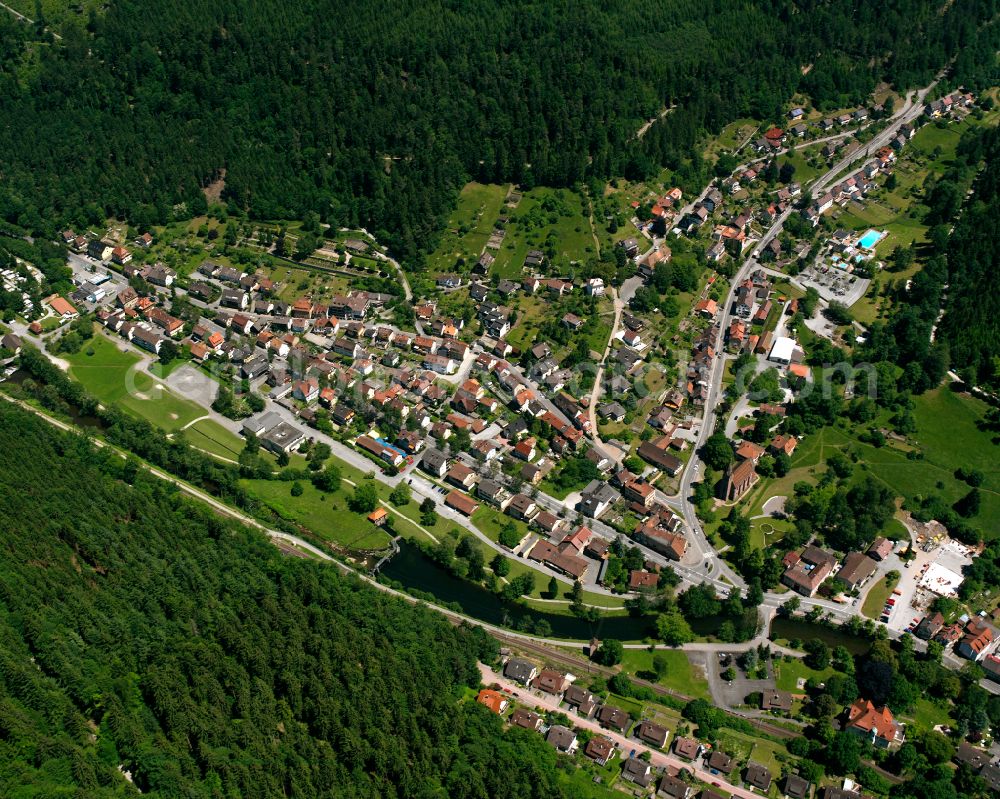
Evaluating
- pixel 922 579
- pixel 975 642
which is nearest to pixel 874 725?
pixel 975 642

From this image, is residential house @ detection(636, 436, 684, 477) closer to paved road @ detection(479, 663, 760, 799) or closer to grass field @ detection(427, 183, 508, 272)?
paved road @ detection(479, 663, 760, 799)

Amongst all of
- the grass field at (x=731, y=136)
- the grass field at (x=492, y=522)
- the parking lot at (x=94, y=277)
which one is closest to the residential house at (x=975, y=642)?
the grass field at (x=492, y=522)

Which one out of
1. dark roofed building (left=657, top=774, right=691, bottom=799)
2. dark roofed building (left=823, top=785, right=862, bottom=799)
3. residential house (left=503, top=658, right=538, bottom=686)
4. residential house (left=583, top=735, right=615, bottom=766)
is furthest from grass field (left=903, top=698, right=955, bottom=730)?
residential house (left=503, top=658, right=538, bottom=686)

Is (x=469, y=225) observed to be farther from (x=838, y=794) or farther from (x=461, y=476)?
(x=838, y=794)

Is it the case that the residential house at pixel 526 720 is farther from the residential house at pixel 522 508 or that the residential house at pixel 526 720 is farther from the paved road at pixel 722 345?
the paved road at pixel 722 345

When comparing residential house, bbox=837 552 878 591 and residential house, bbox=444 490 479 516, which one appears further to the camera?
residential house, bbox=444 490 479 516

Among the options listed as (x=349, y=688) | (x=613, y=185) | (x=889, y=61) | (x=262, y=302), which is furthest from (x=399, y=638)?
(x=889, y=61)

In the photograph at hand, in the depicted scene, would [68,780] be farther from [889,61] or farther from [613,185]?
[889,61]
